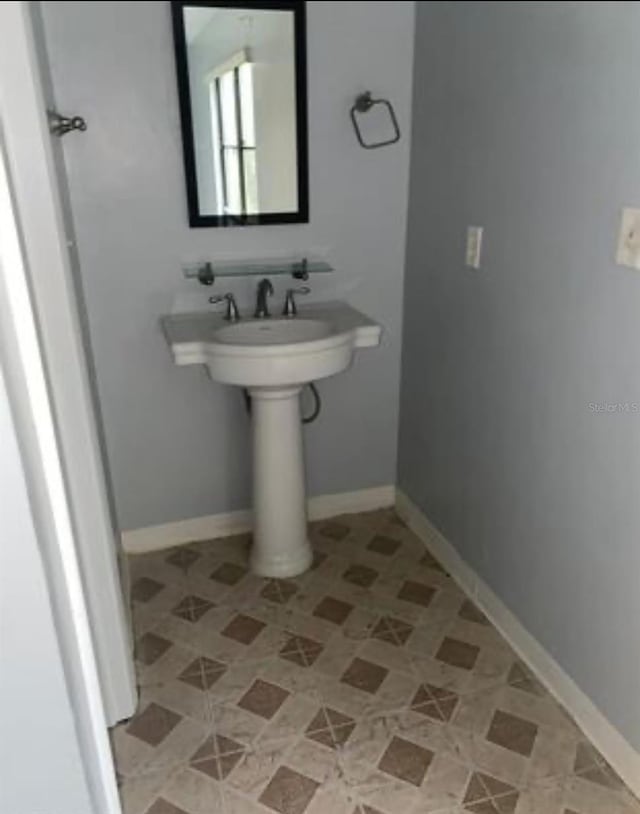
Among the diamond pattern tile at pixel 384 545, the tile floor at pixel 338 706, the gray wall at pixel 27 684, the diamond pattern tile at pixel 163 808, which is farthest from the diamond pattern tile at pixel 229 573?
the gray wall at pixel 27 684

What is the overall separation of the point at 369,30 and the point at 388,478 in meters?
1.35

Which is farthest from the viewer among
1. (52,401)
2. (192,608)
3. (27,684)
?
(192,608)

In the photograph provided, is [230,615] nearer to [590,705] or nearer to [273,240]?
[590,705]

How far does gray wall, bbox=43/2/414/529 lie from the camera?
1.57 meters

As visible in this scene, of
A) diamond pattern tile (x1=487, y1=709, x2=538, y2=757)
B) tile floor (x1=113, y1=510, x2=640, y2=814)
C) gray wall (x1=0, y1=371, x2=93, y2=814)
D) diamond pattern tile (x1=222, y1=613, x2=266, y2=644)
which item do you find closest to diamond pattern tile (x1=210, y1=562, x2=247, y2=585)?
tile floor (x1=113, y1=510, x2=640, y2=814)

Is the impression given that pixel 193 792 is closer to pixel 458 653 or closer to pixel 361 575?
pixel 458 653

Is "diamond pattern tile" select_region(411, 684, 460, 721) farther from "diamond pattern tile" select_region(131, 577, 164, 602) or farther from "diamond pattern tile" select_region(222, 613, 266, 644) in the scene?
"diamond pattern tile" select_region(131, 577, 164, 602)

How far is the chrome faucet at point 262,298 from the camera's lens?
1.78 meters

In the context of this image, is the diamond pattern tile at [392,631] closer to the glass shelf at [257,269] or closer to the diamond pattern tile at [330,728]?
the diamond pattern tile at [330,728]

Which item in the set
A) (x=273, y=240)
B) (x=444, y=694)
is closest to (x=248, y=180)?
(x=273, y=240)

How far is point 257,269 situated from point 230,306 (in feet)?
0.41

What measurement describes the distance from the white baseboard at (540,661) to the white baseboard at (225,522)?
166 mm

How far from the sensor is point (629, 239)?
109cm

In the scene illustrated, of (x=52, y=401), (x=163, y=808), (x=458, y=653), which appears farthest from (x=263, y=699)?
(x=52, y=401)
